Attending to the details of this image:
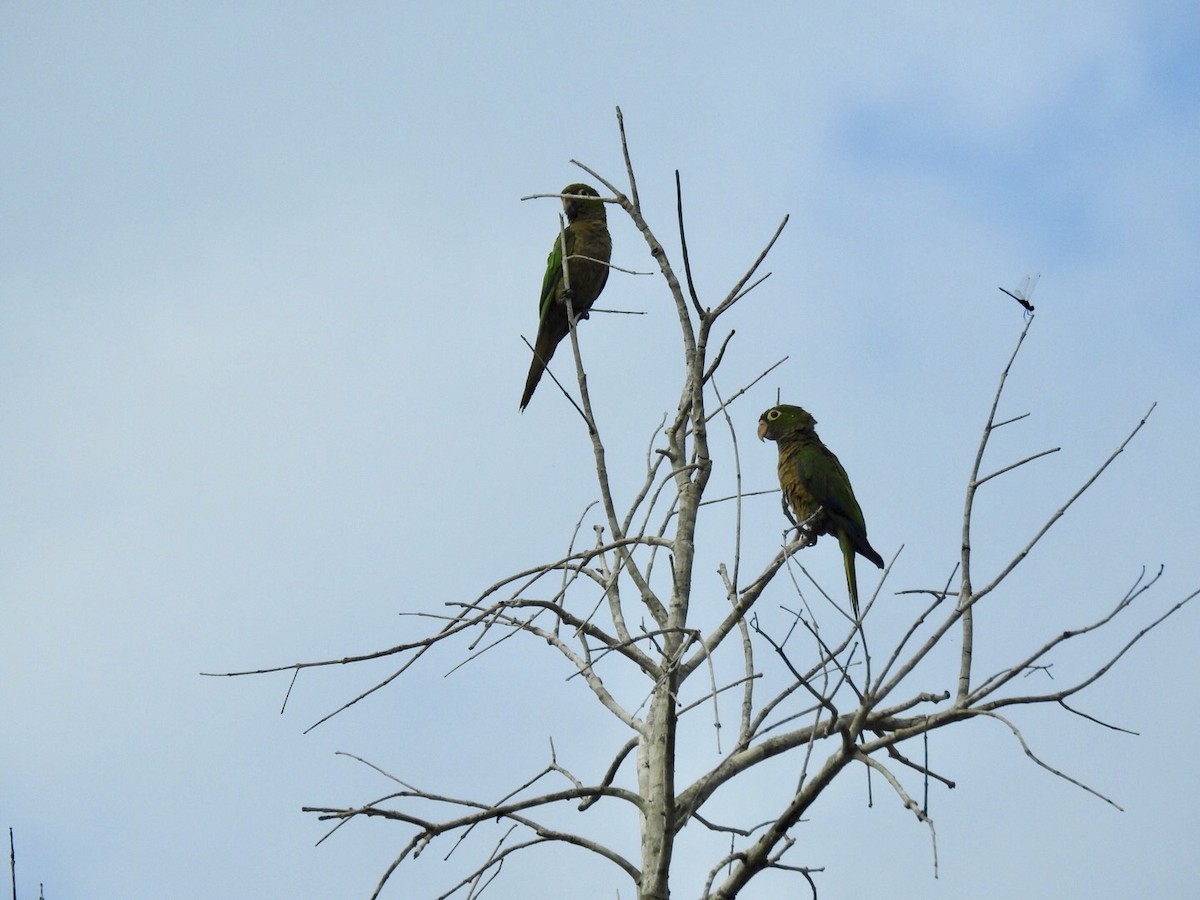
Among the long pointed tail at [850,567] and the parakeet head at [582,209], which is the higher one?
the parakeet head at [582,209]

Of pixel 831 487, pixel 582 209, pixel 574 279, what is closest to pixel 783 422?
pixel 831 487

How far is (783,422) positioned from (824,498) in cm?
81

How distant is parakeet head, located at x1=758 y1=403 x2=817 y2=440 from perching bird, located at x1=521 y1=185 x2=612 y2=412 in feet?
5.07

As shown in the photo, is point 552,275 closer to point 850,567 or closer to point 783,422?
point 783,422

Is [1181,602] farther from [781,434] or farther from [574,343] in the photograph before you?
[781,434]

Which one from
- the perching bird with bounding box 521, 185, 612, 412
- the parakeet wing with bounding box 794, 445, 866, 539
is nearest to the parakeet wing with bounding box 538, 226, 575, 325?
the perching bird with bounding box 521, 185, 612, 412

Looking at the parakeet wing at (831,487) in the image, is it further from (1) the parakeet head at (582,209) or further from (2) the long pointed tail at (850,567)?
(1) the parakeet head at (582,209)

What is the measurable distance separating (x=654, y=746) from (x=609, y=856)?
0.38 meters

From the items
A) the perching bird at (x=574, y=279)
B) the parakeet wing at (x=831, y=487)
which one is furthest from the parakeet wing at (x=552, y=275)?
the parakeet wing at (x=831, y=487)

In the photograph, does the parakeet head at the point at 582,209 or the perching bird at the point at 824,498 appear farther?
the parakeet head at the point at 582,209

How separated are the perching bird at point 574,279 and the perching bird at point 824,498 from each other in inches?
79.4

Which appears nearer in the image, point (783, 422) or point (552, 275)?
point (783, 422)

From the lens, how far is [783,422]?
756cm

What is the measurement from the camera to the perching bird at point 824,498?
688cm
